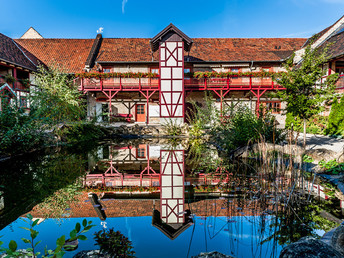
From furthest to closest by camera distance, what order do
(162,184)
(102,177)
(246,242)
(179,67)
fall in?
(179,67)
(102,177)
(162,184)
(246,242)

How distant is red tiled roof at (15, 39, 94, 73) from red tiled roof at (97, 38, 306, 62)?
74.2 inches

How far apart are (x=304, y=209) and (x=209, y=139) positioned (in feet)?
31.1

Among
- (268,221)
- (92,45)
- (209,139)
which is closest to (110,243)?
(268,221)

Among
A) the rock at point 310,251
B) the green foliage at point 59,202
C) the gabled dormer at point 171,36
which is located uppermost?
the gabled dormer at point 171,36

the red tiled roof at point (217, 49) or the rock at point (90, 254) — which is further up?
the red tiled roof at point (217, 49)

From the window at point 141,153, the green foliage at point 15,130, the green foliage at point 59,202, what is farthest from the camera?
the window at point 141,153

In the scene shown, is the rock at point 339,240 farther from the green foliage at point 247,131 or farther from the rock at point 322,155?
the green foliage at point 247,131

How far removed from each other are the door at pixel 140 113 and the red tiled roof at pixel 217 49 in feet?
12.6

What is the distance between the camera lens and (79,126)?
13.1 metres

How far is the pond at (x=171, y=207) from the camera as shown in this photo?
2.93 metres

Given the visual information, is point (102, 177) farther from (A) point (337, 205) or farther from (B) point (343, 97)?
(B) point (343, 97)

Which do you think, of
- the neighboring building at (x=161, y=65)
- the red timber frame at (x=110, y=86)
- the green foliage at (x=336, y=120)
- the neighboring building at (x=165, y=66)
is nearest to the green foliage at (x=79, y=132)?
the neighboring building at (x=161, y=65)

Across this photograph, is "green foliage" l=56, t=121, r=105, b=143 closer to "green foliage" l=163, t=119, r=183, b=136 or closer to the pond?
"green foliage" l=163, t=119, r=183, b=136

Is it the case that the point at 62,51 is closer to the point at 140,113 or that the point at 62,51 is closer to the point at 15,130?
the point at 140,113
